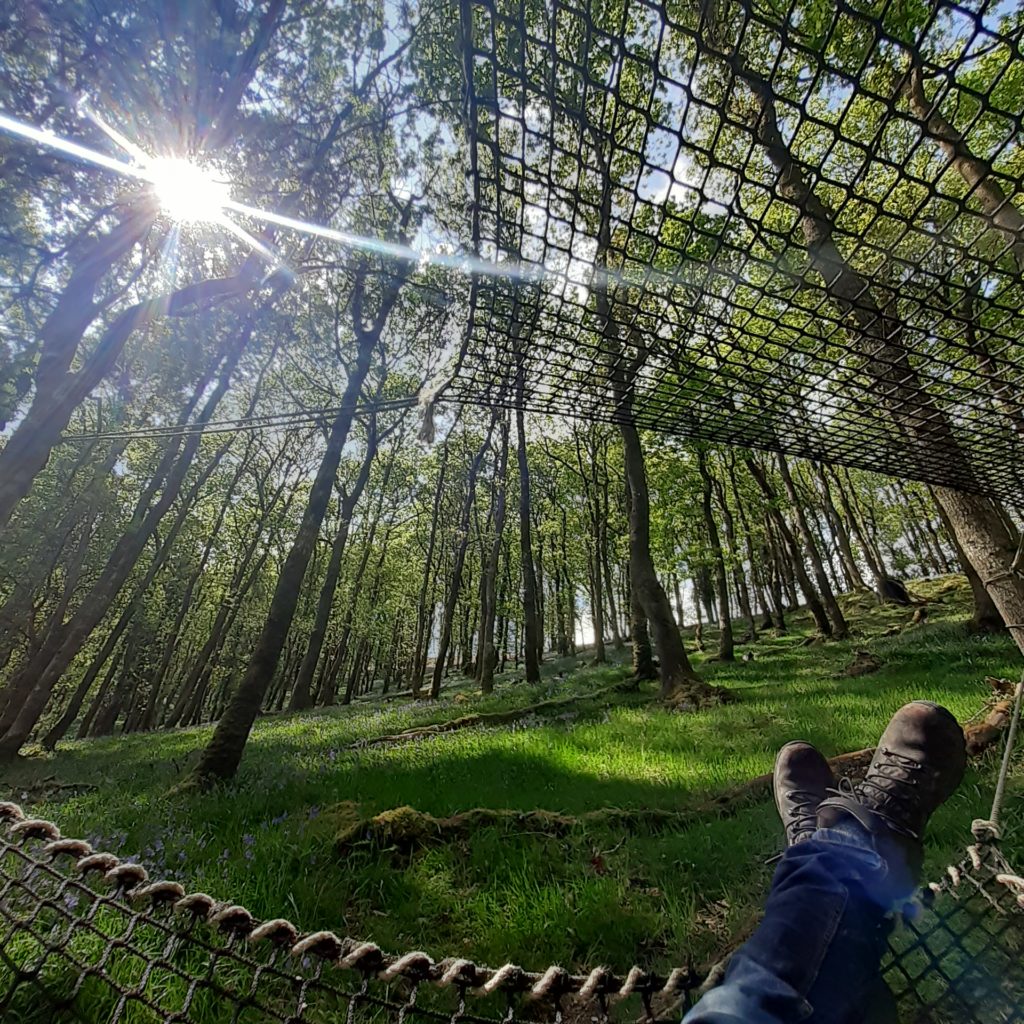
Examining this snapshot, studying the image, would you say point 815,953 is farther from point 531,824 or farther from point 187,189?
point 187,189

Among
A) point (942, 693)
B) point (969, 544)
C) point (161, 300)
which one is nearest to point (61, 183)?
point (161, 300)

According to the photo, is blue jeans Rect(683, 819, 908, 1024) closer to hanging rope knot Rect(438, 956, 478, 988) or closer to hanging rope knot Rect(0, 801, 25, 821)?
hanging rope knot Rect(438, 956, 478, 988)

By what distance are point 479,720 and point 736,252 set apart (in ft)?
28.7

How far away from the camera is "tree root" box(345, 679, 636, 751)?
848cm

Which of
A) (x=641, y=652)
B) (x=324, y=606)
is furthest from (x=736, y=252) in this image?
(x=324, y=606)

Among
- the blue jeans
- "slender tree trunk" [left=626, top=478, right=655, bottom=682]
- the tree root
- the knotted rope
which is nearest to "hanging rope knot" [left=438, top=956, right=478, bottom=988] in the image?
the knotted rope

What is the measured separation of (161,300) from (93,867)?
21.7ft

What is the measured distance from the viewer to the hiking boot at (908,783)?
2.67 metres

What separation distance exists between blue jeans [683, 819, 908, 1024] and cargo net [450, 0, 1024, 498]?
2.43m

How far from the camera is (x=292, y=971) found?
7.53ft

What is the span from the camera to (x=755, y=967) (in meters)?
1.70

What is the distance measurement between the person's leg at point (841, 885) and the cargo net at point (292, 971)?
0.44ft

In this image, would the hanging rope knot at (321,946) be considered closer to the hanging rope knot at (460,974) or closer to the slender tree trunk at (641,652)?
the hanging rope knot at (460,974)

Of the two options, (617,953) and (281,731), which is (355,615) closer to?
(281,731)
